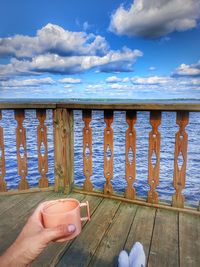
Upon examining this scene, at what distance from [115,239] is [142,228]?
0.26m

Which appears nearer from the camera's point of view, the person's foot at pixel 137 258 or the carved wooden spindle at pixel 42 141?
the person's foot at pixel 137 258

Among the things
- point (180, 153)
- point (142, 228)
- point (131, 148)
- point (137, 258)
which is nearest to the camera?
point (137, 258)

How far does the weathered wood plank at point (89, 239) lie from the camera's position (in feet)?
4.86

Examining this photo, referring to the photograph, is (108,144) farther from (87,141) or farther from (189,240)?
(189,240)

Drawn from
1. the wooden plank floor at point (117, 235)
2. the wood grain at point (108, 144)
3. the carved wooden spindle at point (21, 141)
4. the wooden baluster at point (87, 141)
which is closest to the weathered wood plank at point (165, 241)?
the wooden plank floor at point (117, 235)

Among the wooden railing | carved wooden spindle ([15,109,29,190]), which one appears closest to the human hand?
the wooden railing

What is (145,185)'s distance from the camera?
4.52 m

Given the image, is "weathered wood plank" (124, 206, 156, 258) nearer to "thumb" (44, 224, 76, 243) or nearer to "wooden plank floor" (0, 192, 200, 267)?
"wooden plank floor" (0, 192, 200, 267)

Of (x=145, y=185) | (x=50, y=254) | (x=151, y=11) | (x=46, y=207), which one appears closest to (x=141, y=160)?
(x=145, y=185)

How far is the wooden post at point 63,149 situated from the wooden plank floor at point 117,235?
358 mm

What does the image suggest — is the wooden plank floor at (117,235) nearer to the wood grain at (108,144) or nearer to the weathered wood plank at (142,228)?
the weathered wood plank at (142,228)

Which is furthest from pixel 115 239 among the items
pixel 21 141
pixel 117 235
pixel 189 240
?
pixel 21 141

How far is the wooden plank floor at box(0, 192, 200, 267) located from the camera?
4.88ft

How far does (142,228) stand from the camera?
1832mm
